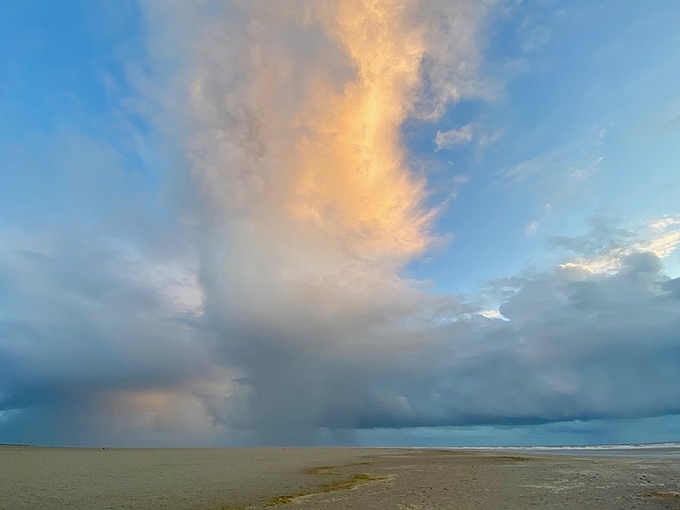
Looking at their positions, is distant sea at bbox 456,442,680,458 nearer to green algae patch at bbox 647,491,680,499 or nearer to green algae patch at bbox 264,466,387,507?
green algae patch at bbox 647,491,680,499

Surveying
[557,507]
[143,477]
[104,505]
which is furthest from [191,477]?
[557,507]

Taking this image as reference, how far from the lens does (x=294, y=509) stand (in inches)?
965

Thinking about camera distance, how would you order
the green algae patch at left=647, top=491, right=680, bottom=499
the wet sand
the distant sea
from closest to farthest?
the wet sand
the green algae patch at left=647, top=491, right=680, bottom=499
the distant sea

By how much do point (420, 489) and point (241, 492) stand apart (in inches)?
518

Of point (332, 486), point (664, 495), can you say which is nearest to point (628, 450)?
point (664, 495)

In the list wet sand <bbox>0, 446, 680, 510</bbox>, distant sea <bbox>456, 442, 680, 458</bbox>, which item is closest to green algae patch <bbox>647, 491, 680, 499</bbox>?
wet sand <bbox>0, 446, 680, 510</bbox>

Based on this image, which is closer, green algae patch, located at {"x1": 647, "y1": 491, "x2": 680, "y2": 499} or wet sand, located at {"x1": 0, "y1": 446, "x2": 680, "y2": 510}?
wet sand, located at {"x1": 0, "y1": 446, "x2": 680, "y2": 510}

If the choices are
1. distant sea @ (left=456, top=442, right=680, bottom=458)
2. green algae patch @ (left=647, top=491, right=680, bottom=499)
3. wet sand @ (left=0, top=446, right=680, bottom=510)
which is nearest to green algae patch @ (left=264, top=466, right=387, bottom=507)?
wet sand @ (left=0, top=446, right=680, bottom=510)

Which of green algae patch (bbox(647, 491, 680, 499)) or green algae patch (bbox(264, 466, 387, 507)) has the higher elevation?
green algae patch (bbox(264, 466, 387, 507))

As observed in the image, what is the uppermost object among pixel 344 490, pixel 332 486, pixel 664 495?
pixel 332 486

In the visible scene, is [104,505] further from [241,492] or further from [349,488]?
[349,488]

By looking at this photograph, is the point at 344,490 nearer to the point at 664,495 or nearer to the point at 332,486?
the point at 332,486

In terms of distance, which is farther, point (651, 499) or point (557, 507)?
point (651, 499)

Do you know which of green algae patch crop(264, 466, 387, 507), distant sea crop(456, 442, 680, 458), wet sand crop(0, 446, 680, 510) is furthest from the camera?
distant sea crop(456, 442, 680, 458)
